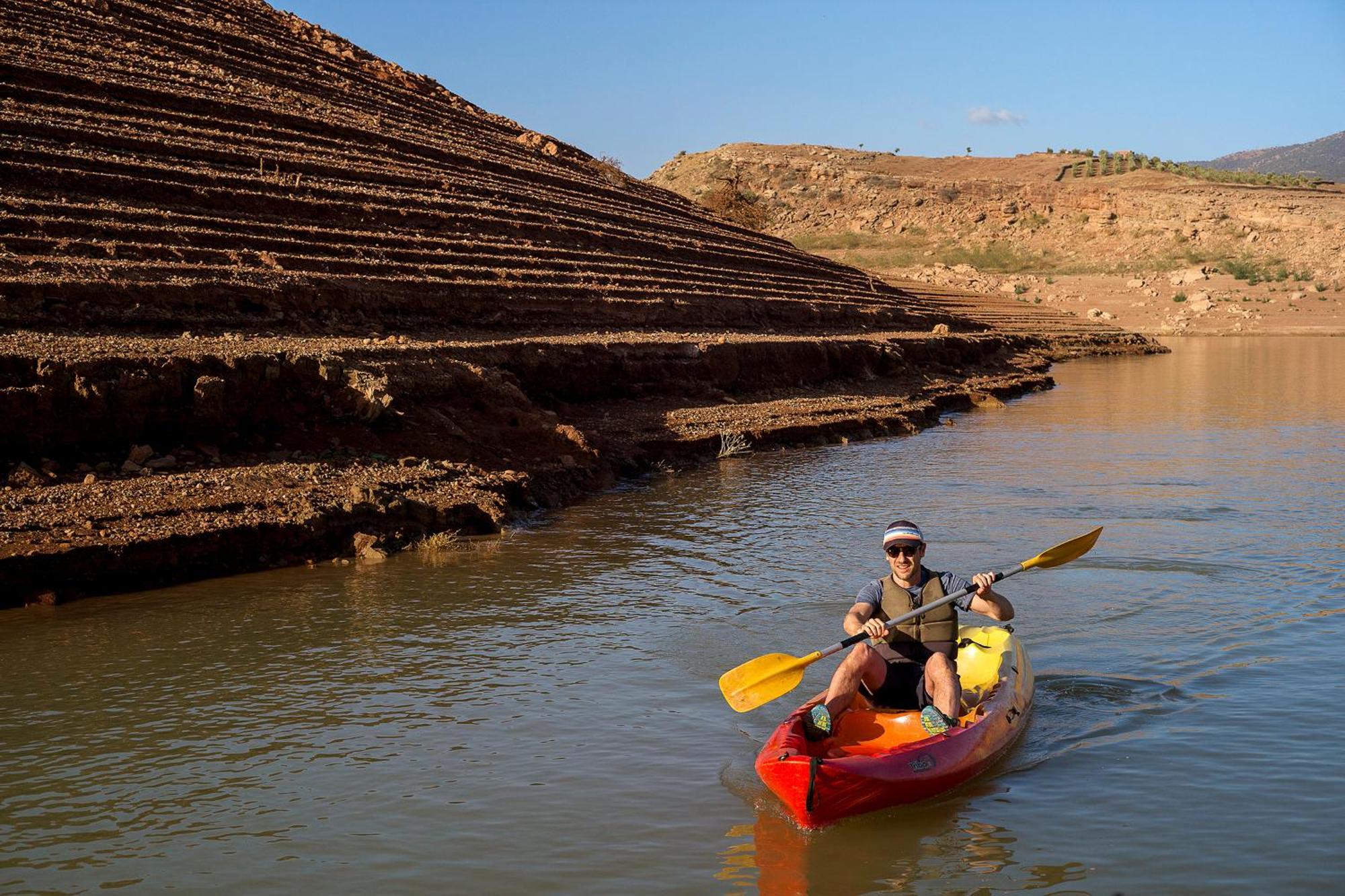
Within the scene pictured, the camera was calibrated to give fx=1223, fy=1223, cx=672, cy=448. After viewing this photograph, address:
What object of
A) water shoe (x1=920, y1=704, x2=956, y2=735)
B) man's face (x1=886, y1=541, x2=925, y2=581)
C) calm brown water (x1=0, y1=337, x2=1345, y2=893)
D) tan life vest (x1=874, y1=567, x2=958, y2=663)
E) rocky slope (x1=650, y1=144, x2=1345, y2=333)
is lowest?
calm brown water (x1=0, y1=337, x2=1345, y2=893)

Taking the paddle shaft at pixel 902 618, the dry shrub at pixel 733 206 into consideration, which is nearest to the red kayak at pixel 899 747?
the paddle shaft at pixel 902 618

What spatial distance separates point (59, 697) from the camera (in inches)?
304

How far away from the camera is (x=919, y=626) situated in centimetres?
716

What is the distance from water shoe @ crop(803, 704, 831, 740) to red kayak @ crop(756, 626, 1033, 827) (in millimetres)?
41

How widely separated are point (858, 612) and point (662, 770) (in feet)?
4.84

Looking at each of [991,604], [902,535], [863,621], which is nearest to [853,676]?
[863,621]

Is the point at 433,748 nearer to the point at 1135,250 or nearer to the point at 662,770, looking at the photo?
the point at 662,770

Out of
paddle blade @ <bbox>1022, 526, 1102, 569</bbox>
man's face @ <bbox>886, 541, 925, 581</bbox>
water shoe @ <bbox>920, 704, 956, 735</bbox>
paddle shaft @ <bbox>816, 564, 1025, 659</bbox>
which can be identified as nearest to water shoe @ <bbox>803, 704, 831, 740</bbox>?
paddle shaft @ <bbox>816, 564, 1025, 659</bbox>

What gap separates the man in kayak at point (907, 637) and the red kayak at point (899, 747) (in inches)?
5.5

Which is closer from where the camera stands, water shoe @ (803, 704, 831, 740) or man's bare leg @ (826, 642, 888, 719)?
water shoe @ (803, 704, 831, 740)

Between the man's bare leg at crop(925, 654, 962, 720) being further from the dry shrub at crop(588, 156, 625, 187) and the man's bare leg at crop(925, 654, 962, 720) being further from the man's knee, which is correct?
the dry shrub at crop(588, 156, 625, 187)

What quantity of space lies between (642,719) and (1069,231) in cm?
6577

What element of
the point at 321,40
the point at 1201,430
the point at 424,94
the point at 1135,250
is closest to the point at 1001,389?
the point at 1201,430

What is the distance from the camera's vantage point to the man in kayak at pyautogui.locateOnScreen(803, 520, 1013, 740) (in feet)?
22.5
